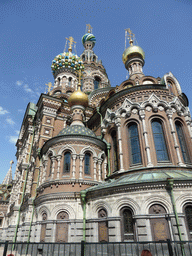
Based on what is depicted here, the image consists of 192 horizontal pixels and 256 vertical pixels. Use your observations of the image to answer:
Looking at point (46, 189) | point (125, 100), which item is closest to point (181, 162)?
point (125, 100)

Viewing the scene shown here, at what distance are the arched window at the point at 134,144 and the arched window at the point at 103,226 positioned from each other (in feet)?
13.0

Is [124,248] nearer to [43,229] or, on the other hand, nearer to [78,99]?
[43,229]

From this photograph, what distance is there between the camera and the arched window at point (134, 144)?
13.1 m

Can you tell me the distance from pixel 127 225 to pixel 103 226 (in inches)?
54.1

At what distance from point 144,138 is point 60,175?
19.6 feet

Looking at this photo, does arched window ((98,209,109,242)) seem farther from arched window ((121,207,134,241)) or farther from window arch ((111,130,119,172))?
window arch ((111,130,119,172))

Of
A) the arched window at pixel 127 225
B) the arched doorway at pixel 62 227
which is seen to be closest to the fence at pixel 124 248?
the arched window at pixel 127 225

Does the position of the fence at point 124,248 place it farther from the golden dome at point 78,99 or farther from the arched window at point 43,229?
the golden dome at point 78,99

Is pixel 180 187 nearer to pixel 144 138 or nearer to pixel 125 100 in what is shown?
pixel 144 138

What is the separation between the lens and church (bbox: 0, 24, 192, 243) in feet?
30.2

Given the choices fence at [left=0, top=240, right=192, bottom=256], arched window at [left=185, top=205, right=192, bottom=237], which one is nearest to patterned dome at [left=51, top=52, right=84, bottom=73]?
arched window at [left=185, top=205, right=192, bottom=237]

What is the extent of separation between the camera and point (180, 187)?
30.4 feet

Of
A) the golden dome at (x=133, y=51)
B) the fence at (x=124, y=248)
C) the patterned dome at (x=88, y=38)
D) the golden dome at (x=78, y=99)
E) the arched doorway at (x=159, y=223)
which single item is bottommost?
the fence at (x=124, y=248)


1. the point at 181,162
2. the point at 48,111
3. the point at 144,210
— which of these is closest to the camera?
the point at 144,210
